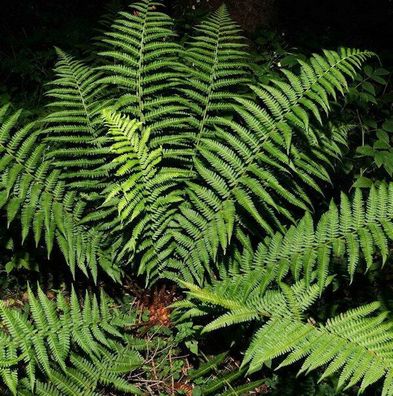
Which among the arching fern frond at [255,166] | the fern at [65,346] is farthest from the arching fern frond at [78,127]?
the fern at [65,346]

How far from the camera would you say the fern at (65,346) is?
205cm

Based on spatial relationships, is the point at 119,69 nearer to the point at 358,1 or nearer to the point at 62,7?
the point at 62,7

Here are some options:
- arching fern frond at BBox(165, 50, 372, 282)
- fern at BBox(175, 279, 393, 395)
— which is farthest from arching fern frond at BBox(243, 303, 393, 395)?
arching fern frond at BBox(165, 50, 372, 282)

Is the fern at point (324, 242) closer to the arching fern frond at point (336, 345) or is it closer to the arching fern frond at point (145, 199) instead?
the arching fern frond at point (336, 345)

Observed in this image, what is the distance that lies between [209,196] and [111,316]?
778 mm

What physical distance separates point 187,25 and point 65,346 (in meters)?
2.48

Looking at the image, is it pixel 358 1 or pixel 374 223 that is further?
pixel 358 1

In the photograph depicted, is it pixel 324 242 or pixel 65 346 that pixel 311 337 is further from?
pixel 65 346

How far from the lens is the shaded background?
12.4ft

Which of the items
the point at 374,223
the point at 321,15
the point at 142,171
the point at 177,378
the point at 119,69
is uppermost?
the point at 321,15

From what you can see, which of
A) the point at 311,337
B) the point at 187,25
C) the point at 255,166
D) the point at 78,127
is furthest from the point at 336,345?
the point at 187,25

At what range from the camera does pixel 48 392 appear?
2.14m

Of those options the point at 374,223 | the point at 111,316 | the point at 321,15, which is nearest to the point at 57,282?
the point at 111,316

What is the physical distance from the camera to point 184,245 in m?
2.58
